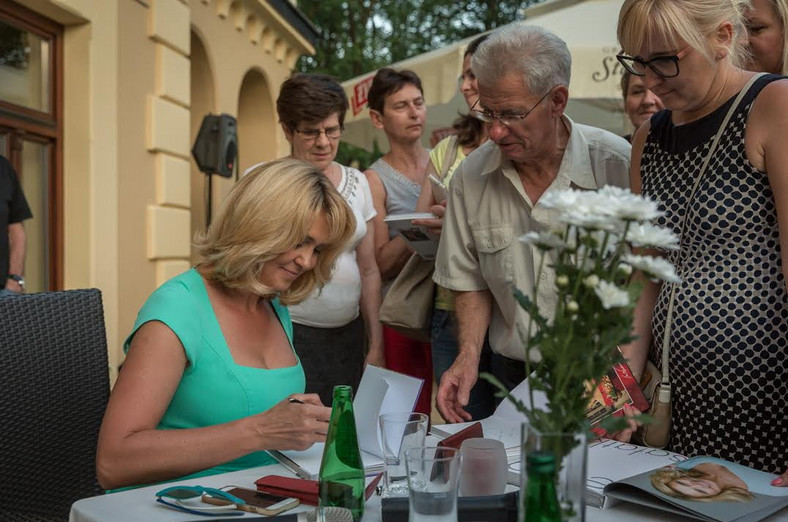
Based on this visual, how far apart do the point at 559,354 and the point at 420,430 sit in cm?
57

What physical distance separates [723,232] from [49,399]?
1634 mm

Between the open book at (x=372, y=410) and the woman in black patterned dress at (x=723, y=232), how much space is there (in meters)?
0.67

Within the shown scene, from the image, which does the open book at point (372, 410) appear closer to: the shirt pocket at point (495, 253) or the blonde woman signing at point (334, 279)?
the shirt pocket at point (495, 253)

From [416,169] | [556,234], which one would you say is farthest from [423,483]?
[416,169]

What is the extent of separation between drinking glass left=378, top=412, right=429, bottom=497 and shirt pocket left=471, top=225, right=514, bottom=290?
0.98m

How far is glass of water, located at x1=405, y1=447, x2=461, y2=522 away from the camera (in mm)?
1230

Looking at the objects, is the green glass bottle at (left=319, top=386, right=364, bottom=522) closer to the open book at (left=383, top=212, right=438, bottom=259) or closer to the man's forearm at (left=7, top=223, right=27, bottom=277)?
the open book at (left=383, top=212, right=438, bottom=259)

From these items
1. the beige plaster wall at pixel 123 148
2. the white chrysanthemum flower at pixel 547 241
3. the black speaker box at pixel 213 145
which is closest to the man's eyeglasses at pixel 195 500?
the white chrysanthemum flower at pixel 547 241

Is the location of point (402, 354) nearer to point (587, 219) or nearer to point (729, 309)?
point (729, 309)

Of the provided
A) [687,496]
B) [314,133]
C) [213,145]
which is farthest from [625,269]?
[213,145]

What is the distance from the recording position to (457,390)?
7.45 feet

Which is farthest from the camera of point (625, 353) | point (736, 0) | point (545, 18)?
point (545, 18)

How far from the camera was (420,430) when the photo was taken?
5.09 ft

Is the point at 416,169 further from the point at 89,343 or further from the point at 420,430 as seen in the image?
the point at 420,430
